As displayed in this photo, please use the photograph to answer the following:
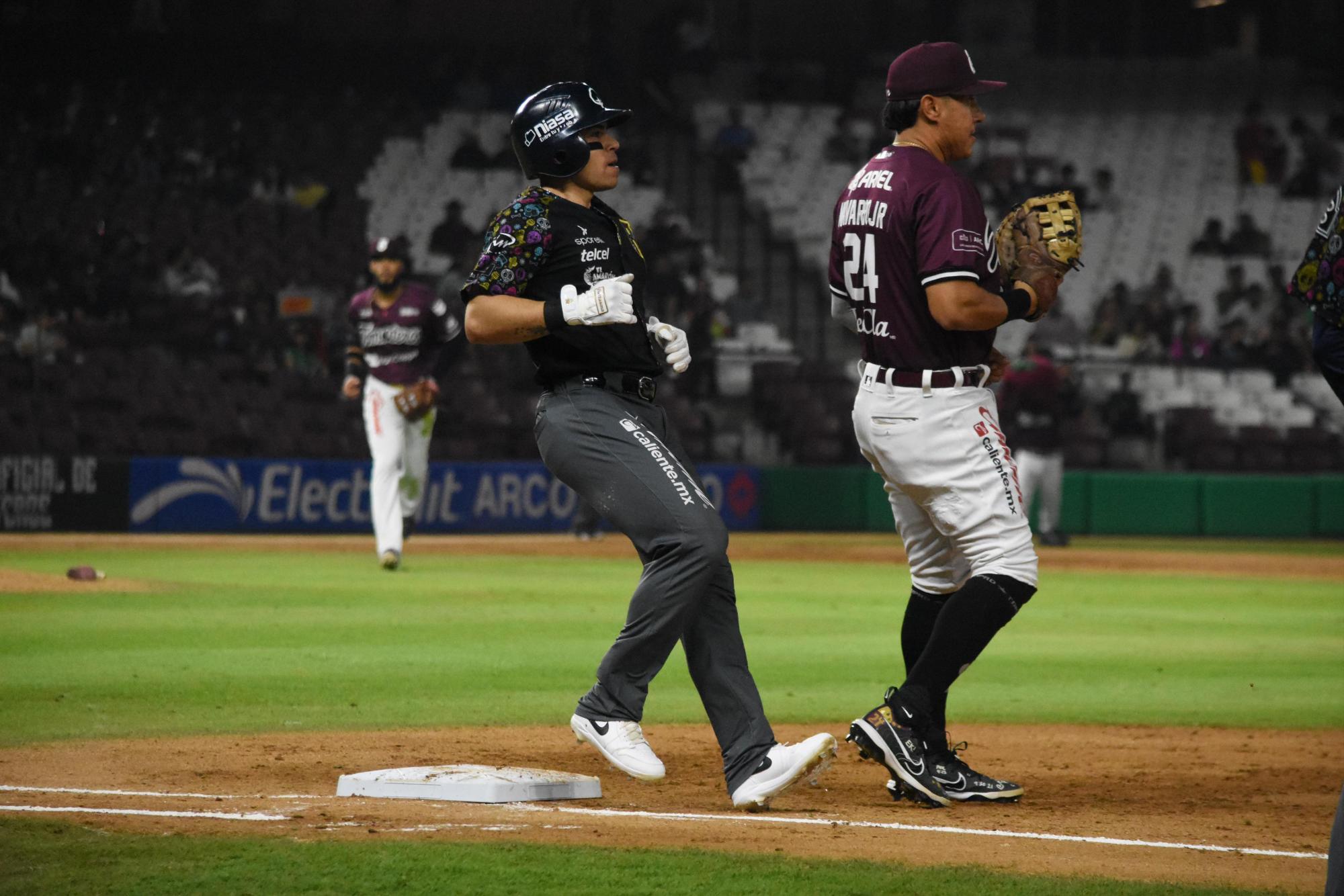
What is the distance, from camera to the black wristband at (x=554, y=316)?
5309mm

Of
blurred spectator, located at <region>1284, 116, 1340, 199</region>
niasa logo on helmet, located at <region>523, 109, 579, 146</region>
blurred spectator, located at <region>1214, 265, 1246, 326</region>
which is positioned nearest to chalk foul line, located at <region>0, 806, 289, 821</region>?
niasa logo on helmet, located at <region>523, 109, 579, 146</region>

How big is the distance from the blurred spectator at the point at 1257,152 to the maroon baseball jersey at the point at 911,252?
2684cm

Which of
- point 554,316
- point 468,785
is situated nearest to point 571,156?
point 554,316

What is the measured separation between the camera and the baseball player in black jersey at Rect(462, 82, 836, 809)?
5359 mm

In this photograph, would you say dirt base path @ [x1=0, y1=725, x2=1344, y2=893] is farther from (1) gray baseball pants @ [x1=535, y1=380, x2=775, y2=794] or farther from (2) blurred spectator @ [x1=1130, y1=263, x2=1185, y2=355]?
(2) blurred spectator @ [x1=1130, y1=263, x2=1185, y2=355]

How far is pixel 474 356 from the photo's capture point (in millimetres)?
23656

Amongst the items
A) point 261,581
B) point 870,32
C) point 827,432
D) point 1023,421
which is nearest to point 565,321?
point 261,581

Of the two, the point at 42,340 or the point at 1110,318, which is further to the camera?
the point at 1110,318

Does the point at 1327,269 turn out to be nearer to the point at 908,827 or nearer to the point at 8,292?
the point at 908,827

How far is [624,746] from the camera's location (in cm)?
552

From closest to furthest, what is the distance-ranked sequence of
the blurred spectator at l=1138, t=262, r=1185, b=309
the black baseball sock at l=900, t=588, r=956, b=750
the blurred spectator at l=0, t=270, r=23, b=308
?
the black baseball sock at l=900, t=588, r=956, b=750
the blurred spectator at l=0, t=270, r=23, b=308
the blurred spectator at l=1138, t=262, r=1185, b=309

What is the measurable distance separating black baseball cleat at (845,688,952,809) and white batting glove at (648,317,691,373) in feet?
4.13

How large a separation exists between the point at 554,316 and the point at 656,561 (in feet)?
2.70

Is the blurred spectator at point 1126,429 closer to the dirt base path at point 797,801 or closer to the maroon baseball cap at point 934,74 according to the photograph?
the dirt base path at point 797,801
